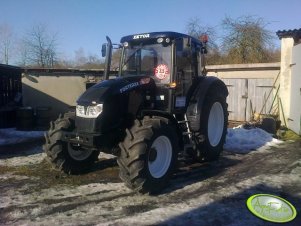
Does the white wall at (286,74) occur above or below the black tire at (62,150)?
above

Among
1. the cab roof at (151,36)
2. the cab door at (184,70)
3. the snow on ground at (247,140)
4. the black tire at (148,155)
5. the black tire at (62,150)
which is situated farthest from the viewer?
the snow on ground at (247,140)

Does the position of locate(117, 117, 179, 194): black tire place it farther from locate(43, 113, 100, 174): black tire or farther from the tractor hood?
locate(43, 113, 100, 174): black tire

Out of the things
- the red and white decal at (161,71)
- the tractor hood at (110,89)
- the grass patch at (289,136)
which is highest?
the red and white decal at (161,71)

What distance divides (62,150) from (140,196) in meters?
1.73

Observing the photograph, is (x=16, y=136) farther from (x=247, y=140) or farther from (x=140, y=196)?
(x=140, y=196)

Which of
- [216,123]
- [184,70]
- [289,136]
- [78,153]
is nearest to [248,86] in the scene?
[289,136]

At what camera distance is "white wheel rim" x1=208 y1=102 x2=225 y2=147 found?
823cm

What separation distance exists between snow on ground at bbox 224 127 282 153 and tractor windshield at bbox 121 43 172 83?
3829 mm

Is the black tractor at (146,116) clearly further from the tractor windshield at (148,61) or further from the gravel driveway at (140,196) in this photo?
the gravel driveway at (140,196)

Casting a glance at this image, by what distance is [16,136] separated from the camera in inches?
496

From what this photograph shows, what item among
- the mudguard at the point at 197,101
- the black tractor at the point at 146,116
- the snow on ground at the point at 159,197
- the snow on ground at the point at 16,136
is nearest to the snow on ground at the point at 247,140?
the snow on ground at the point at 159,197

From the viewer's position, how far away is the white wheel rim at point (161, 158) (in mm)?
6066

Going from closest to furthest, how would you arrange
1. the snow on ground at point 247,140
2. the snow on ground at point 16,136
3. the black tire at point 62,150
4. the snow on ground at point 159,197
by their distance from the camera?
the snow on ground at point 159,197 < the black tire at point 62,150 < the snow on ground at point 247,140 < the snow on ground at point 16,136

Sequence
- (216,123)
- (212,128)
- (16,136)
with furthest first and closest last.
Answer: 1. (16,136)
2. (216,123)
3. (212,128)
